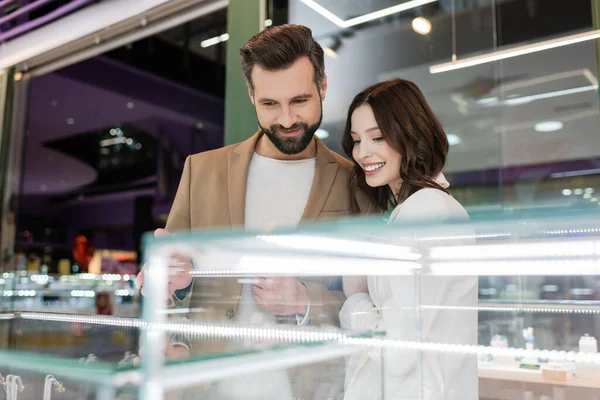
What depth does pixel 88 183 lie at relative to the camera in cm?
1142

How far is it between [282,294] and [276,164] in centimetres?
91

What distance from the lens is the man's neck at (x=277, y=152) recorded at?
1.77 m

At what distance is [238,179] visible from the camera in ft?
5.68

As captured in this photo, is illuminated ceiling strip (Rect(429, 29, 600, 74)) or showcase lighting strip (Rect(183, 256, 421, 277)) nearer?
showcase lighting strip (Rect(183, 256, 421, 277))

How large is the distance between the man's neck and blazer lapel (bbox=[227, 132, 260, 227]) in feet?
0.10

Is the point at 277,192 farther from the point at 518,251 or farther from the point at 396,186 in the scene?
the point at 518,251

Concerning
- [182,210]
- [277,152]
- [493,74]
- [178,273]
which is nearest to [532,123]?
[493,74]

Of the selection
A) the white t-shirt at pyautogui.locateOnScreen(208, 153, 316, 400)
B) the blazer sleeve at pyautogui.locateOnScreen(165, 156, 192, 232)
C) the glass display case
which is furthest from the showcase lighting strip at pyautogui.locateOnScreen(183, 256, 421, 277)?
the blazer sleeve at pyautogui.locateOnScreen(165, 156, 192, 232)

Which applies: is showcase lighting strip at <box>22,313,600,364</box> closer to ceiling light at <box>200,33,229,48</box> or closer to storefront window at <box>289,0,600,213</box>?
storefront window at <box>289,0,600,213</box>

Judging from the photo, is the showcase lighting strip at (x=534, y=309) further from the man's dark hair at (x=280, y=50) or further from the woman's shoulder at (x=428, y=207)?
the man's dark hair at (x=280, y=50)

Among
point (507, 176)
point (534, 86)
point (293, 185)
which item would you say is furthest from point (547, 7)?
point (293, 185)

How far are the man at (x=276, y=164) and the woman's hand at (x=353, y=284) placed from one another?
70cm

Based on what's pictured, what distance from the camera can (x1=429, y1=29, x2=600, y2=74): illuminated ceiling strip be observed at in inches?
103

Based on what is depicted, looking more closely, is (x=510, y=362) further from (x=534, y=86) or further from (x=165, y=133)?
(x=165, y=133)
